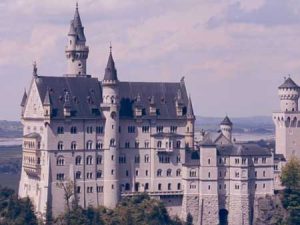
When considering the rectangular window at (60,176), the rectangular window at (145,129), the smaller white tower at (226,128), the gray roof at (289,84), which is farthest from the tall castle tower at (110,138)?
the gray roof at (289,84)

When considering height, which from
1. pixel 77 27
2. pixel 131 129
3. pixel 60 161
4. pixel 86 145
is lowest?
pixel 60 161

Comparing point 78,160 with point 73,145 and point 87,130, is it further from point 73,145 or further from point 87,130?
point 87,130

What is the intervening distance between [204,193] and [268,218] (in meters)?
9.89

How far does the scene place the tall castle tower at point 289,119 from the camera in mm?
147875

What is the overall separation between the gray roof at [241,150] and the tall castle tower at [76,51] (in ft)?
71.0

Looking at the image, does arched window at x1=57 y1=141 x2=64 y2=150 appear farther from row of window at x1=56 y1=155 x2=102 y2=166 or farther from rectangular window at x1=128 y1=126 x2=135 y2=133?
rectangular window at x1=128 y1=126 x2=135 y2=133

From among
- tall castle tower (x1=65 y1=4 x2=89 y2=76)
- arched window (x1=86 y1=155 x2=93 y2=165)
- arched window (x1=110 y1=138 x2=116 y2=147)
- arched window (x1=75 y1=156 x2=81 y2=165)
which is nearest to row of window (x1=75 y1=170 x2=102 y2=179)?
arched window (x1=75 y1=156 x2=81 y2=165)

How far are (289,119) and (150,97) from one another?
69.2 feet

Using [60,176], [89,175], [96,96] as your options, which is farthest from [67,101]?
[89,175]

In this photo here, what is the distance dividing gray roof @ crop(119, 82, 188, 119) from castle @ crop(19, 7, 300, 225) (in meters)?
0.13

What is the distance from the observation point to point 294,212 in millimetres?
139250

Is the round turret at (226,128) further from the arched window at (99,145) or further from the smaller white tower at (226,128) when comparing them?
the arched window at (99,145)

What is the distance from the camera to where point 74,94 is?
13450 cm

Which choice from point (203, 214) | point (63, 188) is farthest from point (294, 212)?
point (63, 188)
